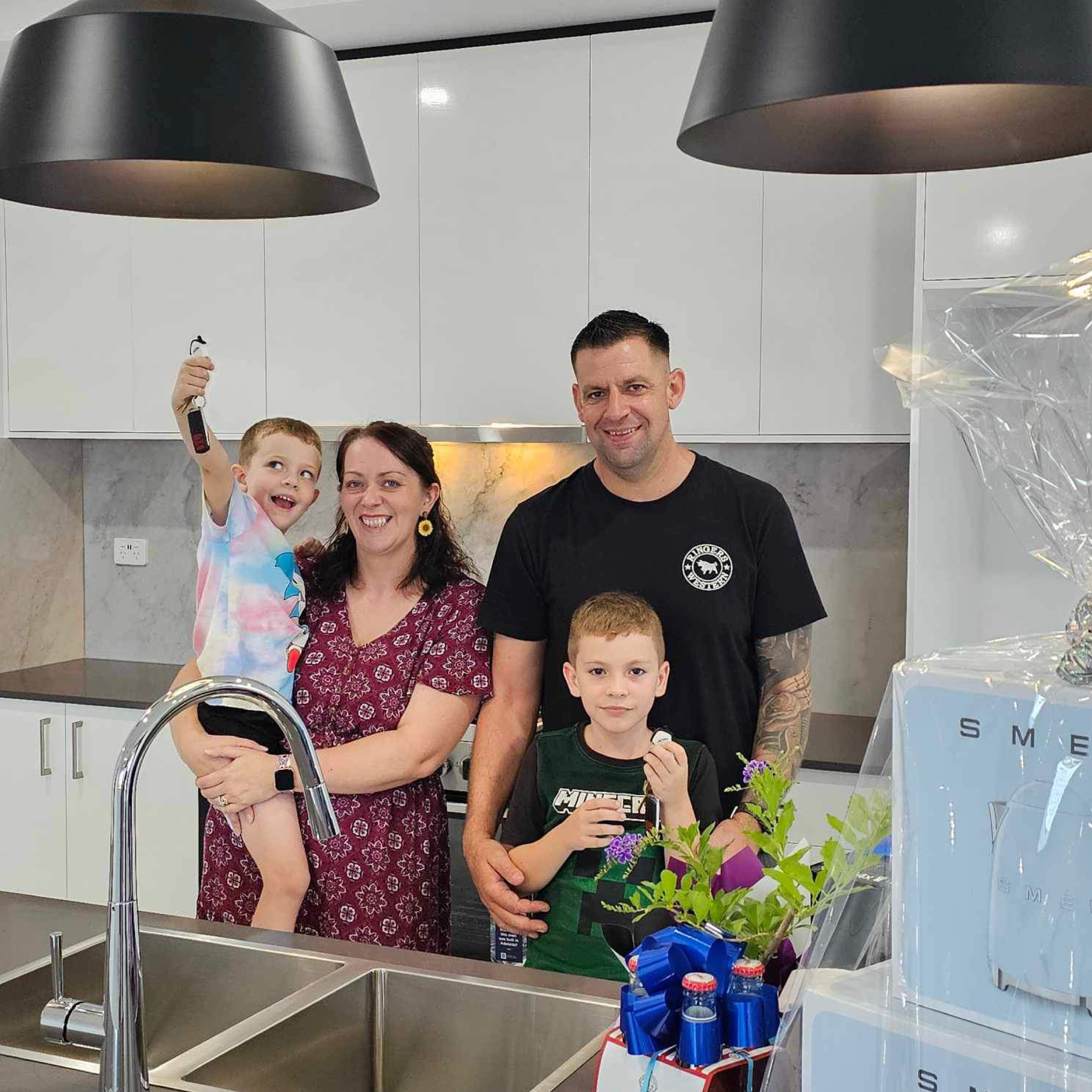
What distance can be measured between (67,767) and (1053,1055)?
3004mm

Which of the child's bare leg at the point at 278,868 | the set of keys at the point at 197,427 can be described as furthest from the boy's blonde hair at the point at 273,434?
the child's bare leg at the point at 278,868

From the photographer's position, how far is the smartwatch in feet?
6.67

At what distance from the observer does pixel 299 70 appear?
1.09 meters

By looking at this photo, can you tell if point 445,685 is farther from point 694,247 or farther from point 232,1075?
point 694,247

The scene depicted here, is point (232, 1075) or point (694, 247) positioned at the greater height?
point (694, 247)

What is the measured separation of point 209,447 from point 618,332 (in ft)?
2.16

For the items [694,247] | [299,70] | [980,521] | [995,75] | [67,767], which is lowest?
[67,767]

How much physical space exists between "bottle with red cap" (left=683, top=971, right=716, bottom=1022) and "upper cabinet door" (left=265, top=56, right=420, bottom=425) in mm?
2305

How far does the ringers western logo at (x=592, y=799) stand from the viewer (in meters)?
1.76

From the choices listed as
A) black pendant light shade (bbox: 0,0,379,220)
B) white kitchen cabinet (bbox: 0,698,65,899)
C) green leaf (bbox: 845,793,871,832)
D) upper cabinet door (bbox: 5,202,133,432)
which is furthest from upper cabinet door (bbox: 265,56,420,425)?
green leaf (bbox: 845,793,871,832)

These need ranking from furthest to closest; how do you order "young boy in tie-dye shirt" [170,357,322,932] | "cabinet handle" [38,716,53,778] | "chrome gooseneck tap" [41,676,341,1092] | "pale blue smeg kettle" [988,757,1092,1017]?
"cabinet handle" [38,716,53,778], "young boy in tie-dye shirt" [170,357,322,932], "chrome gooseneck tap" [41,676,341,1092], "pale blue smeg kettle" [988,757,1092,1017]

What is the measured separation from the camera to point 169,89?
1.03 meters

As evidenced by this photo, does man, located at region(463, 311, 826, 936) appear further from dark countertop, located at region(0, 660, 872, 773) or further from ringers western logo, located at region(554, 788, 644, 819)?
dark countertop, located at region(0, 660, 872, 773)

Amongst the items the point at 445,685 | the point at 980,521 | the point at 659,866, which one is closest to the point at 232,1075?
the point at 659,866
